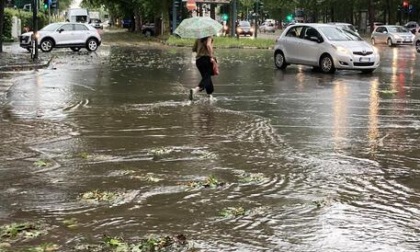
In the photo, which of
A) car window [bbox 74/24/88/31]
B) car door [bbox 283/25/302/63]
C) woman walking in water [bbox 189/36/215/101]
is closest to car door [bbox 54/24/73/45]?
car window [bbox 74/24/88/31]

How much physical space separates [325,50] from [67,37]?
736 inches

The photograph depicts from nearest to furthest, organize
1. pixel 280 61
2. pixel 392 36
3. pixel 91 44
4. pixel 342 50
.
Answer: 1. pixel 342 50
2. pixel 280 61
3. pixel 91 44
4. pixel 392 36

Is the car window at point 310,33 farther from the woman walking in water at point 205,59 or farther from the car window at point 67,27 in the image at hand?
the car window at point 67,27

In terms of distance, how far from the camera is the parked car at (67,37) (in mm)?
34781

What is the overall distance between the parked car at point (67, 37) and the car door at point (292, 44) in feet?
53.8

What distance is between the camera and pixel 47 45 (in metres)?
34.8

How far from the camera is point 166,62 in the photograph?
86.9 feet

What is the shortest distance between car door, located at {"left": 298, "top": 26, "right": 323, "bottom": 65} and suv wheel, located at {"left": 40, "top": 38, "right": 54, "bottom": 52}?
17467mm

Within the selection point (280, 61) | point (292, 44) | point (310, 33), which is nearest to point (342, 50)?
point (310, 33)

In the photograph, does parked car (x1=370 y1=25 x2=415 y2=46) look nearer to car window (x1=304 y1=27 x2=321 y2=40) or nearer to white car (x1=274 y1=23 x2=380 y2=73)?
white car (x1=274 y1=23 x2=380 y2=73)

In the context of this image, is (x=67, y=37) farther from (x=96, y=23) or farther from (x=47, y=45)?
(x=96, y=23)

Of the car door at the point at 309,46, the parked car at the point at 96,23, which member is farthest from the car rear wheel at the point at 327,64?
the parked car at the point at 96,23

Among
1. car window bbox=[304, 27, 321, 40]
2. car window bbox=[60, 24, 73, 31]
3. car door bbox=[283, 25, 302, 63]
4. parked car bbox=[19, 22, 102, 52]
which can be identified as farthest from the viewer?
car window bbox=[60, 24, 73, 31]

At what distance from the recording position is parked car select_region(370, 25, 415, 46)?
45375 millimetres
